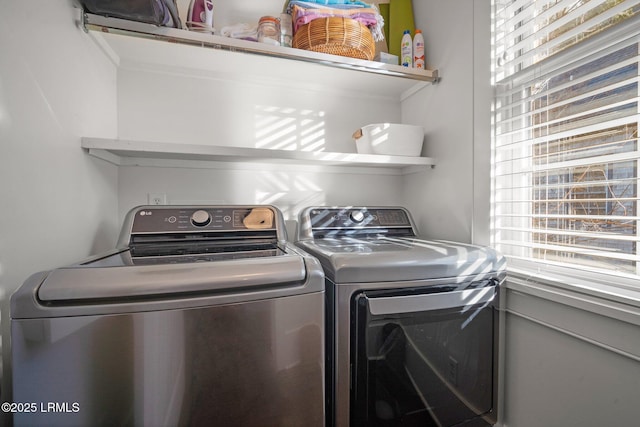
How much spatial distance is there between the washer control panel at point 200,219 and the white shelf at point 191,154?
0.23 m

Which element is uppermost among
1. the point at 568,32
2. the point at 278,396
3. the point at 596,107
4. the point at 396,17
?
the point at 396,17

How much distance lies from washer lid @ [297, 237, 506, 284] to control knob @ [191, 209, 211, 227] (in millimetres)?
480

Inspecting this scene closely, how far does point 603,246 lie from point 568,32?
0.69 meters

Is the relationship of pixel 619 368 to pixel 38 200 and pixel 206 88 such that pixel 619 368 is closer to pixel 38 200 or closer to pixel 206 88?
pixel 38 200

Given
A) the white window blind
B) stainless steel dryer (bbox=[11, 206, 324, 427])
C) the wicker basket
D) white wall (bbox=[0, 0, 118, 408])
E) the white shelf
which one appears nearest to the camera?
stainless steel dryer (bbox=[11, 206, 324, 427])

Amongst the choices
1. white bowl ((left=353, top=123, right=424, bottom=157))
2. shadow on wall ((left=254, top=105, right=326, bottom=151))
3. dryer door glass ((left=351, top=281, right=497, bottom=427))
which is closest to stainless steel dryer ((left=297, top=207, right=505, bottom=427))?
dryer door glass ((left=351, top=281, right=497, bottom=427))

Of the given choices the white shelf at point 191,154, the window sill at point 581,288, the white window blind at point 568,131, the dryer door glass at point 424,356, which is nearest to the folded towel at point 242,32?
the white shelf at point 191,154

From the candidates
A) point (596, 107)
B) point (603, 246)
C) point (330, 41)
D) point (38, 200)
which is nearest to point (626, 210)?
point (603, 246)

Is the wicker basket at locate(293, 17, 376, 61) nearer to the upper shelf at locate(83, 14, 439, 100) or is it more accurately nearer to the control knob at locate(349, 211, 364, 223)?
the upper shelf at locate(83, 14, 439, 100)

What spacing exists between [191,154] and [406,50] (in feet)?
3.98

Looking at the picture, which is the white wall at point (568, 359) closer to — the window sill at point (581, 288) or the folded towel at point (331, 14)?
the window sill at point (581, 288)

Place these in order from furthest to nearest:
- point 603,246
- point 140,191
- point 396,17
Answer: point 396,17 → point 140,191 → point 603,246

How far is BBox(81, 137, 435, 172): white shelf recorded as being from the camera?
3.40ft

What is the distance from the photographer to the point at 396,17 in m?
1.59
